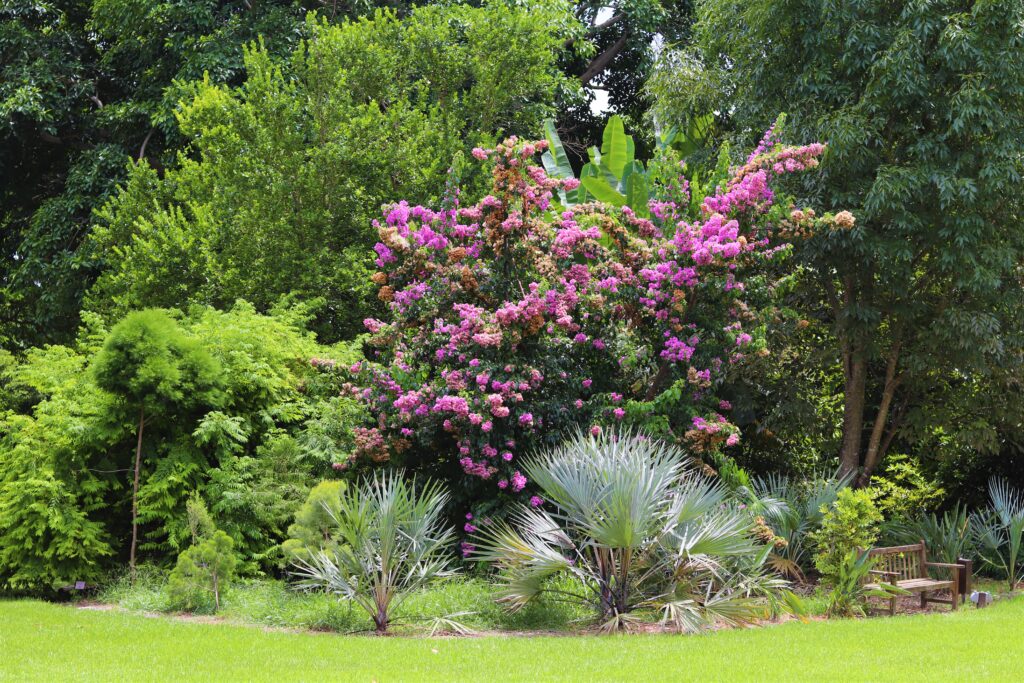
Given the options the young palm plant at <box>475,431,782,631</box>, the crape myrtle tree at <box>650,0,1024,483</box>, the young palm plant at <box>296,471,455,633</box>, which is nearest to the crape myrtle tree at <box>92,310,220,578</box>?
the young palm plant at <box>296,471,455,633</box>

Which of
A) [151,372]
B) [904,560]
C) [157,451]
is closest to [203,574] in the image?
[151,372]

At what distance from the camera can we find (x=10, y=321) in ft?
76.7

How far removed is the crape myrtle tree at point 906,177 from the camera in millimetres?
12594

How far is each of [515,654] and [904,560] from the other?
17.4ft

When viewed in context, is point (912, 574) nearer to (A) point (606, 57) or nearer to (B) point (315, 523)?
(B) point (315, 523)

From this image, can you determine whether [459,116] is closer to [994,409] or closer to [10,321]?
[994,409]

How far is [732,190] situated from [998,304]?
4.15 meters

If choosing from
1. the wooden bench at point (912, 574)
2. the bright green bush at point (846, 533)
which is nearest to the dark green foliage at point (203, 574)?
the bright green bush at point (846, 533)

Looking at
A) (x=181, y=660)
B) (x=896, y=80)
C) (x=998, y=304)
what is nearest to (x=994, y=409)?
(x=998, y=304)

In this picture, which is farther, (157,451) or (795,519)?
(157,451)

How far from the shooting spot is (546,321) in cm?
1191

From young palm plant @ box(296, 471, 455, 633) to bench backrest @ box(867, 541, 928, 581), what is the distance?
4492 mm

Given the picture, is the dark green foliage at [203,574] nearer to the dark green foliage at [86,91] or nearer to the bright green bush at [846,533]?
the bright green bush at [846,533]

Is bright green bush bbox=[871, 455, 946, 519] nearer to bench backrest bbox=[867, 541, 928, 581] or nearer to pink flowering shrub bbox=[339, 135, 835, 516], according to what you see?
bench backrest bbox=[867, 541, 928, 581]
